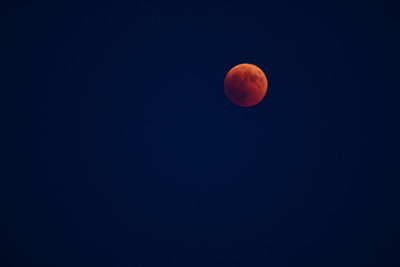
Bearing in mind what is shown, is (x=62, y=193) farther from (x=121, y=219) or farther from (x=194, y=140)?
(x=194, y=140)

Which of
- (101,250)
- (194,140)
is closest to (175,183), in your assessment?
(194,140)

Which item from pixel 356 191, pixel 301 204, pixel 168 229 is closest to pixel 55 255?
pixel 168 229

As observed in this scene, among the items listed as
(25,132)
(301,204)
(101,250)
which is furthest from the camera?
(301,204)

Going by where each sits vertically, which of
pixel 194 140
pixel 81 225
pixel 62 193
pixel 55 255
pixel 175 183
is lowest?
pixel 55 255

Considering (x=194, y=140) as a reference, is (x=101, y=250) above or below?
below

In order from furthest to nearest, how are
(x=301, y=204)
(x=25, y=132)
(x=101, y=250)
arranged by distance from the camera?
(x=301, y=204), (x=101, y=250), (x=25, y=132)

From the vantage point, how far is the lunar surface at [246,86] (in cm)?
338

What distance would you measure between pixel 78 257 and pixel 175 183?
189 centimetres

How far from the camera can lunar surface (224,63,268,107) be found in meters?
3.38

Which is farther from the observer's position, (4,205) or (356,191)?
(356,191)

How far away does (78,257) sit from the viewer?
14.5ft

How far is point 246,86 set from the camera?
3.37 meters

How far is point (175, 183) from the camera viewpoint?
4.58 m

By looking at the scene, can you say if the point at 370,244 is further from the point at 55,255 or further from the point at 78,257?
the point at 55,255
